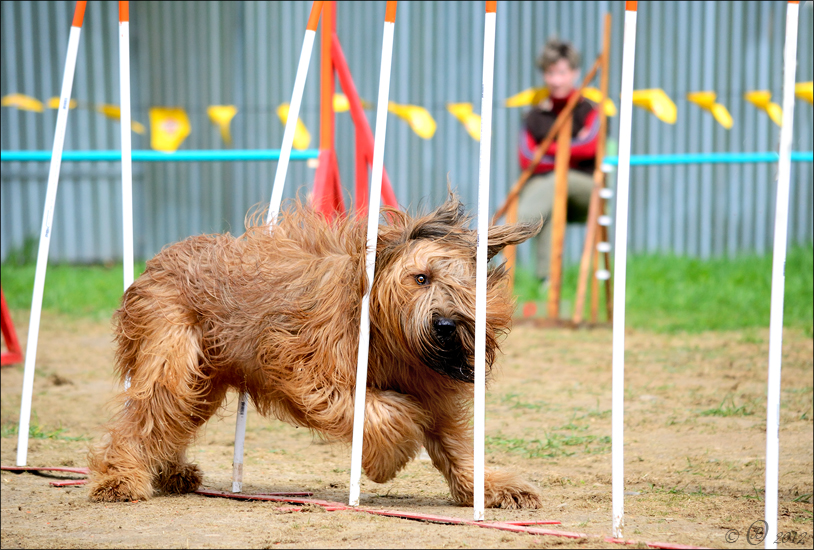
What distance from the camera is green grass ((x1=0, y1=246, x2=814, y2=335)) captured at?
852 cm

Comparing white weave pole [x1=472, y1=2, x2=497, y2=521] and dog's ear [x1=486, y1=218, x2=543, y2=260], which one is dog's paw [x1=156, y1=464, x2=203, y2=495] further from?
dog's ear [x1=486, y1=218, x2=543, y2=260]

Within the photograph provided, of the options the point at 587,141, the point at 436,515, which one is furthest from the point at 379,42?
the point at 436,515

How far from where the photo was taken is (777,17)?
427 inches

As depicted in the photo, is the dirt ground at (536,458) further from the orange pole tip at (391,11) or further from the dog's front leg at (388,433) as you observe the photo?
the orange pole tip at (391,11)

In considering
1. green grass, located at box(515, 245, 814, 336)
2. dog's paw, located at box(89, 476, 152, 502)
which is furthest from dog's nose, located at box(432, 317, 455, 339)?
green grass, located at box(515, 245, 814, 336)

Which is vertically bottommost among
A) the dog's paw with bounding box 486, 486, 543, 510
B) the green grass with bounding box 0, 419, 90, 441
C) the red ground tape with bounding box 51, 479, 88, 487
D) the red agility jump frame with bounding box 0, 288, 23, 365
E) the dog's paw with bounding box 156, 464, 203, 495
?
the green grass with bounding box 0, 419, 90, 441

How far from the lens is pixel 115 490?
3691mm

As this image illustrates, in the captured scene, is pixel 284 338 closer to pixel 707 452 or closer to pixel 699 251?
pixel 707 452

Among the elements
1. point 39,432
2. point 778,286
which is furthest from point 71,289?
point 778,286

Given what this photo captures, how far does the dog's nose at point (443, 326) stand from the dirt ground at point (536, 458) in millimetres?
659

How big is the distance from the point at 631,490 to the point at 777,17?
863cm

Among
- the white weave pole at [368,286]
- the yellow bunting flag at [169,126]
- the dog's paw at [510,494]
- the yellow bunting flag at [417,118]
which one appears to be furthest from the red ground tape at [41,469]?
the yellow bunting flag at [169,126]

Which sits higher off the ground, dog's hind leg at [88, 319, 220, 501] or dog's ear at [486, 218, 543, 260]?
dog's ear at [486, 218, 543, 260]

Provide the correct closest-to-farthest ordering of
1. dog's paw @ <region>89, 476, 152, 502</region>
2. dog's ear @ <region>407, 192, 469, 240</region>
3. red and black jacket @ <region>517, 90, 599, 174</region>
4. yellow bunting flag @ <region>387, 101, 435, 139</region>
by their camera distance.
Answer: dog's ear @ <region>407, 192, 469, 240</region> → dog's paw @ <region>89, 476, 152, 502</region> → yellow bunting flag @ <region>387, 101, 435, 139</region> → red and black jacket @ <region>517, 90, 599, 174</region>
